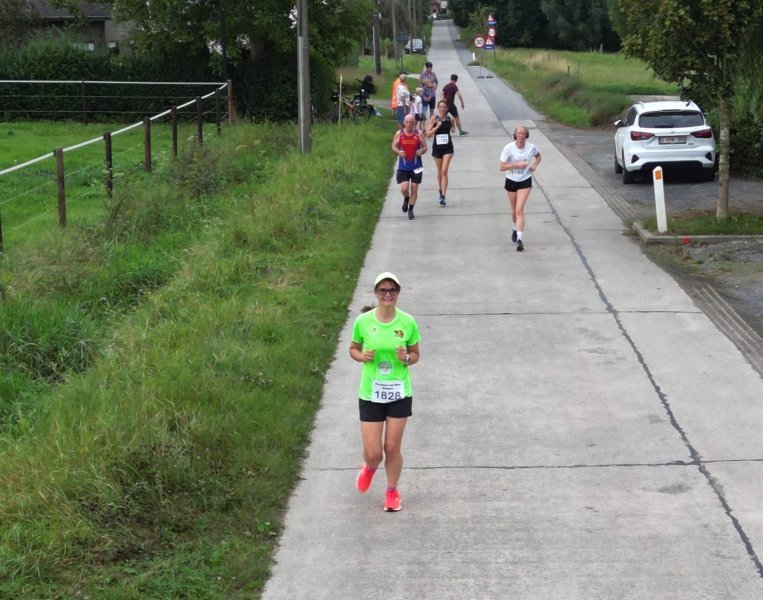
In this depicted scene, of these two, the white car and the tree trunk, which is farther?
the white car

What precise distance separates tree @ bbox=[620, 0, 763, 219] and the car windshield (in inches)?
199

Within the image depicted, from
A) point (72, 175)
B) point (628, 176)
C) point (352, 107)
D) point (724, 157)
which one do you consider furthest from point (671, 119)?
point (352, 107)

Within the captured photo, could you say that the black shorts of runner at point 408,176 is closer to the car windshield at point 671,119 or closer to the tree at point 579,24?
the car windshield at point 671,119

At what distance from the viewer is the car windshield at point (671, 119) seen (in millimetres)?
21922

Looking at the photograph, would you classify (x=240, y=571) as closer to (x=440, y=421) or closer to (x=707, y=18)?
(x=440, y=421)

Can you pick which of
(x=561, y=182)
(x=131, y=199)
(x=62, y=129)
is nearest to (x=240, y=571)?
(x=131, y=199)

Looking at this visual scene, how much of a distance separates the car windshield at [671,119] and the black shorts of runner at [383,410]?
16.0 metres

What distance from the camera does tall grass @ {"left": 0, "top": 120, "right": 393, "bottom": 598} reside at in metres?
6.16

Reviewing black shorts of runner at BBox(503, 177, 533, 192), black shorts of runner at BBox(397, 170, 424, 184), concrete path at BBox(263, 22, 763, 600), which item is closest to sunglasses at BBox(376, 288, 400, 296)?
concrete path at BBox(263, 22, 763, 600)

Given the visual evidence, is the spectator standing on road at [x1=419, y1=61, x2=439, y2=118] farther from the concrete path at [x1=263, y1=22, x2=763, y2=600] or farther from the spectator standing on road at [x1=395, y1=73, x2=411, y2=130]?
the concrete path at [x1=263, y1=22, x2=763, y2=600]

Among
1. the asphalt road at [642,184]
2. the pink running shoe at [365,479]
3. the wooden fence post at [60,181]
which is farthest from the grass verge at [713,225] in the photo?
the pink running shoe at [365,479]

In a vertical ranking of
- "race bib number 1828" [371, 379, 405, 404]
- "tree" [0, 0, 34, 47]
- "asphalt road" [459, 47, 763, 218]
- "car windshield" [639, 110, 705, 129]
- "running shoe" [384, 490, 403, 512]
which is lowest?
"running shoe" [384, 490, 403, 512]

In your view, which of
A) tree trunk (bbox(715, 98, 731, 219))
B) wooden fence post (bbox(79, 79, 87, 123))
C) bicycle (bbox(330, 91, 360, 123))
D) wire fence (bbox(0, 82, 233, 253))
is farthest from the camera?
wooden fence post (bbox(79, 79, 87, 123))

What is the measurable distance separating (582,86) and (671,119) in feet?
70.5
